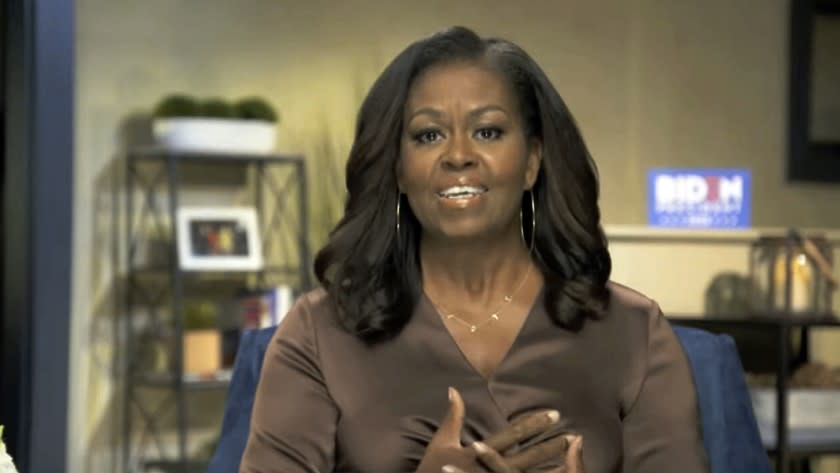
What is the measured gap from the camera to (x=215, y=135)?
4395 millimetres

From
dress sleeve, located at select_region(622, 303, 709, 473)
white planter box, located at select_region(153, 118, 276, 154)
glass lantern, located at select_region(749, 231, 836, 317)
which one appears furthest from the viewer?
white planter box, located at select_region(153, 118, 276, 154)

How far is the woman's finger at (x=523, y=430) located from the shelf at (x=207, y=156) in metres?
3.13

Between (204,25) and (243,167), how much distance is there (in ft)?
1.61

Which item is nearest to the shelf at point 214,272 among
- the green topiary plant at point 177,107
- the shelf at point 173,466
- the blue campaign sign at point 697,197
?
the green topiary plant at point 177,107

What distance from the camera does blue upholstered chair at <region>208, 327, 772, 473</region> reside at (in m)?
1.58

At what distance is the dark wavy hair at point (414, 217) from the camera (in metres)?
1.40

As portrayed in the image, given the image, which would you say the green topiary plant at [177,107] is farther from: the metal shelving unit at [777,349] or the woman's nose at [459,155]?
the woman's nose at [459,155]

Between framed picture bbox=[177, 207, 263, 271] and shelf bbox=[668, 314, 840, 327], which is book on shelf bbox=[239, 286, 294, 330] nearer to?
framed picture bbox=[177, 207, 263, 271]

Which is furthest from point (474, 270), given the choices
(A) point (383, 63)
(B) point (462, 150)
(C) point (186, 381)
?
(A) point (383, 63)

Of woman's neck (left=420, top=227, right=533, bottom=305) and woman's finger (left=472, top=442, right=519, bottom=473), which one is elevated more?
woman's neck (left=420, top=227, right=533, bottom=305)

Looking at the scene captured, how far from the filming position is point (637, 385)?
1403 millimetres

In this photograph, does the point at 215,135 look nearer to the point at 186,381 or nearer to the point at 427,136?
the point at 186,381

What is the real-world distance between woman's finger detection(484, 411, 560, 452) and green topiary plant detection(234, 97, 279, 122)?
10.6 feet

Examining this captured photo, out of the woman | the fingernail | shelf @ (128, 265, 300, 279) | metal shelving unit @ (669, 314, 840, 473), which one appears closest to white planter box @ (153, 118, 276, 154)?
shelf @ (128, 265, 300, 279)
